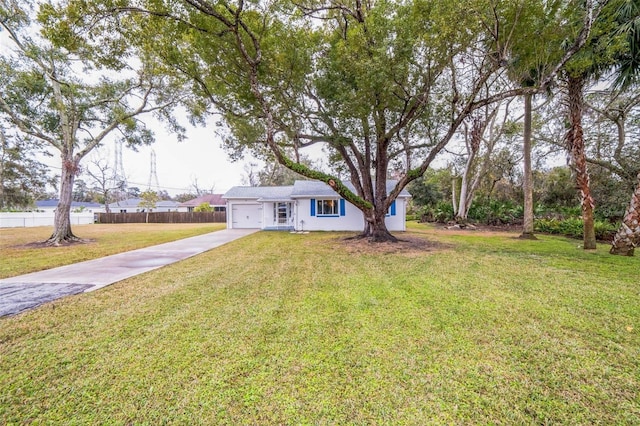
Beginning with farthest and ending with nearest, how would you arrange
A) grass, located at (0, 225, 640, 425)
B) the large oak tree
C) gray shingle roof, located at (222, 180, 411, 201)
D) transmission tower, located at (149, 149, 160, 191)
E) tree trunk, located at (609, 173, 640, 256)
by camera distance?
1. transmission tower, located at (149, 149, 160, 191)
2. gray shingle roof, located at (222, 180, 411, 201)
3. tree trunk, located at (609, 173, 640, 256)
4. the large oak tree
5. grass, located at (0, 225, 640, 425)

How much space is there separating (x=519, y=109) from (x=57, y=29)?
2050 cm

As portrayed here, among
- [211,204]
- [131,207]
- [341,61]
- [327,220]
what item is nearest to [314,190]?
[327,220]

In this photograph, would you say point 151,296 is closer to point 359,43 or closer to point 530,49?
point 359,43

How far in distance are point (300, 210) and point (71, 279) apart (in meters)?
11.5

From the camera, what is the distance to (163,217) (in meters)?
28.9

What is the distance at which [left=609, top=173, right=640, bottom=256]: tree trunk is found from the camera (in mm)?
6898

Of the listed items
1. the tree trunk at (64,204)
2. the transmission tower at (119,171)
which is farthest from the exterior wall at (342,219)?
the transmission tower at (119,171)

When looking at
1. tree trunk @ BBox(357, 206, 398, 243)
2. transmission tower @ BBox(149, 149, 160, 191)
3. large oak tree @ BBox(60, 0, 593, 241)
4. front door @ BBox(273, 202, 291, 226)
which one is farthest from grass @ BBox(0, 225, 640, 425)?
transmission tower @ BBox(149, 149, 160, 191)

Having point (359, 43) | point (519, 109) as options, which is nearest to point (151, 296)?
point (359, 43)

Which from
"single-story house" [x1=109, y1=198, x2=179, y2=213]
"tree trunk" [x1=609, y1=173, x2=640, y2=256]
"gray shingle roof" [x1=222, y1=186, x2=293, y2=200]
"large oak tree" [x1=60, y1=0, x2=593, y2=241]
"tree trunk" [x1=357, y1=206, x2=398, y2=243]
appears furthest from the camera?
"single-story house" [x1=109, y1=198, x2=179, y2=213]

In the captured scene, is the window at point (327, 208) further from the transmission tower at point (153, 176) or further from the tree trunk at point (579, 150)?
the transmission tower at point (153, 176)

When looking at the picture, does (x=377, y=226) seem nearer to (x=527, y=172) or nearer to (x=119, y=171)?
(x=527, y=172)

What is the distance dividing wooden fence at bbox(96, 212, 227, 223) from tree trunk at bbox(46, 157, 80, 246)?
15825 mm

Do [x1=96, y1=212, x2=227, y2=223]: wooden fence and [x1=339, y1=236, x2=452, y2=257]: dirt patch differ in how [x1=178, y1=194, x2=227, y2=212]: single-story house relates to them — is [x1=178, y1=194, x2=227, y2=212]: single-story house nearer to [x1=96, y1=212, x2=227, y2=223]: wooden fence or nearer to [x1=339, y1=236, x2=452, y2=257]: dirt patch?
[x1=96, y1=212, x2=227, y2=223]: wooden fence
